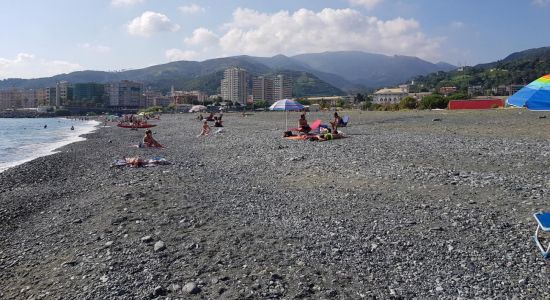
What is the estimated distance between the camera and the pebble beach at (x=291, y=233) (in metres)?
5.04

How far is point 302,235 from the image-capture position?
6695mm

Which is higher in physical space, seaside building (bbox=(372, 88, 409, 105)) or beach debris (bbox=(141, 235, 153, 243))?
seaside building (bbox=(372, 88, 409, 105))

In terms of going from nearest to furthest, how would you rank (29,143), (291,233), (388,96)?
(291,233) → (29,143) → (388,96)

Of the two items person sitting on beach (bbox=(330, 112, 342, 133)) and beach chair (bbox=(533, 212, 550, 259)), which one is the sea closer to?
person sitting on beach (bbox=(330, 112, 342, 133))

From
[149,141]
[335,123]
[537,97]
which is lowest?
[149,141]

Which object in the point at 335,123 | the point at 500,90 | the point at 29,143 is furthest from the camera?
the point at 500,90

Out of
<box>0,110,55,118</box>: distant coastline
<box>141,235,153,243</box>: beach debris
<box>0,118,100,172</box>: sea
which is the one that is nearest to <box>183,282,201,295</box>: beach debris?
<box>141,235,153,243</box>: beach debris

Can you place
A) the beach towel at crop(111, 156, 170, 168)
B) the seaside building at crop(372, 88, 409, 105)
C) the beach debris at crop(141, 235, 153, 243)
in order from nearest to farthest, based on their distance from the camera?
the beach debris at crop(141, 235, 153, 243)
the beach towel at crop(111, 156, 170, 168)
the seaside building at crop(372, 88, 409, 105)

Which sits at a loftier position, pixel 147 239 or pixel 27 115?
pixel 27 115

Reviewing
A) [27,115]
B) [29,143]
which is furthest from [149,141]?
[27,115]

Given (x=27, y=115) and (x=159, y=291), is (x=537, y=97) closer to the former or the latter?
(x=159, y=291)

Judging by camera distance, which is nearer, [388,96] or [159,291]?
[159,291]

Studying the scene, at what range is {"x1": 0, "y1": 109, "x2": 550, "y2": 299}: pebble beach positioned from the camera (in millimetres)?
5039

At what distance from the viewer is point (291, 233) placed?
6816 millimetres
